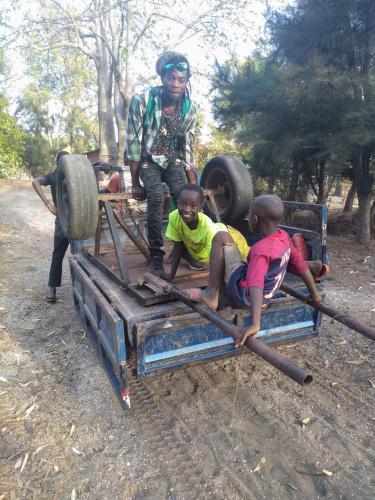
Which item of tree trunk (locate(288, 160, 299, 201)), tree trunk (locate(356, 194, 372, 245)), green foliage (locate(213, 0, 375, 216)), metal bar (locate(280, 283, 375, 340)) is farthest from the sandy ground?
tree trunk (locate(288, 160, 299, 201))

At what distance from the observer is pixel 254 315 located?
6.30 ft

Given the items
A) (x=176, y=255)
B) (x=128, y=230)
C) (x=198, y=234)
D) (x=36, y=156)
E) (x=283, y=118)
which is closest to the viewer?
(x=198, y=234)

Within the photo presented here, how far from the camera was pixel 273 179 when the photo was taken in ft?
29.0

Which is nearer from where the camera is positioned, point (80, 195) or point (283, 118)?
point (80, 195)

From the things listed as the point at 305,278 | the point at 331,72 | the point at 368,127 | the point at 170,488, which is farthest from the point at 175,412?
the point at 331,72

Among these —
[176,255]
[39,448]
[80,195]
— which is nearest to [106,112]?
[80,195]

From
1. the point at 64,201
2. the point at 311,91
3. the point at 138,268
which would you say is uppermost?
the point at 311,91

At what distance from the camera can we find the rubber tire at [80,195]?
3209mm

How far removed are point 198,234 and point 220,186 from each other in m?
1.48

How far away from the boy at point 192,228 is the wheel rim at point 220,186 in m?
0.94

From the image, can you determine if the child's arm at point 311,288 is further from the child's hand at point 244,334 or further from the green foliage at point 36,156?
the green foliage at point 36,156

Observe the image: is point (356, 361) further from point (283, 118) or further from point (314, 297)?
point (283, 118)

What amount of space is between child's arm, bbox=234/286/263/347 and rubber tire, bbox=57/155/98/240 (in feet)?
5.86

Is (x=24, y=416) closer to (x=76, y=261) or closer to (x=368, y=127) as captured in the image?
(x=76, y=261)
